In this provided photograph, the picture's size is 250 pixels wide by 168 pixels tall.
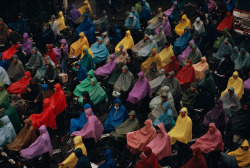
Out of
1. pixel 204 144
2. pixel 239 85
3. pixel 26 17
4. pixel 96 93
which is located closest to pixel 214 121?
pixel 204 144

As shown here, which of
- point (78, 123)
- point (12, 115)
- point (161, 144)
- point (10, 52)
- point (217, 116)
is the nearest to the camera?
point (161, 144)

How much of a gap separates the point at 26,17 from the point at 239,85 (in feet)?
37.2

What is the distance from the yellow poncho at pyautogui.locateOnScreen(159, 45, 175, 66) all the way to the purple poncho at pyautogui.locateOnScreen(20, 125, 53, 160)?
18.5ft

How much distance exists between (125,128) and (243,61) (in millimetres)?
5332

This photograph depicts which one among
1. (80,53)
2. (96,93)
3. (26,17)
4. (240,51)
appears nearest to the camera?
(96,93)

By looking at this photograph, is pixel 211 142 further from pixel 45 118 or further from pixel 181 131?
pixel 45 118

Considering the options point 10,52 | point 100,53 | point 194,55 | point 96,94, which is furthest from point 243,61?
point 10,52

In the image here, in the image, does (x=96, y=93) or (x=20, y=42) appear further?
(x=20, y=42)

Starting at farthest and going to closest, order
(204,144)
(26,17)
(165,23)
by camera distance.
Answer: (26,17) → (165,23) → (204,144)

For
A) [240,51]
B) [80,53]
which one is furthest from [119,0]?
[240,51]

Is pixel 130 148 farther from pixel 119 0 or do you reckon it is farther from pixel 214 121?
pixel 119 0

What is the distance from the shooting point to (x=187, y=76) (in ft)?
46.1

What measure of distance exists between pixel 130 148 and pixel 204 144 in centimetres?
189

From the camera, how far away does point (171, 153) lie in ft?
36.8
